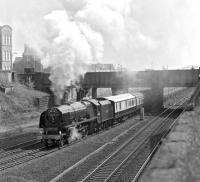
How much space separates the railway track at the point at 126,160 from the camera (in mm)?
15820

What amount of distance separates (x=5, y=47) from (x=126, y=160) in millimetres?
52928

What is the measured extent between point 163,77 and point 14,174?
127ft

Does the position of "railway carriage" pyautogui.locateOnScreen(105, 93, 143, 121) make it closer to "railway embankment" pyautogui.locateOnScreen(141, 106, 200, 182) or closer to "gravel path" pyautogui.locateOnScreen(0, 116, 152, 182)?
"gravel path" pyautogui.locateOnScreen(0, 116, 152, 182)

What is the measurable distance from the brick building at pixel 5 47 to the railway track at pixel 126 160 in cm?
4353

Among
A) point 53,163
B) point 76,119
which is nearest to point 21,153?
point 53,163

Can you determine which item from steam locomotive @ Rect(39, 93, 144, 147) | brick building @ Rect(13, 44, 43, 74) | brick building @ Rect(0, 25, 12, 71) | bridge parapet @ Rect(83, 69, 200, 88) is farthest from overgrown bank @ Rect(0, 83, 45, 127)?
brick building @ Rect(13, 44, 43, 74)

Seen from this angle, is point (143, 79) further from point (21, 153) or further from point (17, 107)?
point (21, 153)

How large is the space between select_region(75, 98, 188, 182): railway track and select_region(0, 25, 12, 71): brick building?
43.5 metres

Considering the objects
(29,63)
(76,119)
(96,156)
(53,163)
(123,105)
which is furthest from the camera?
(29,63)

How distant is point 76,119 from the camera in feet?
81.5

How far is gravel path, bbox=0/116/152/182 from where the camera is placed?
1606 cm

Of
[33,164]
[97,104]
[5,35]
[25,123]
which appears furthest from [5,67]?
[33,164]

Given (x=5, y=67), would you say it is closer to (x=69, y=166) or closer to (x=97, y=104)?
(x=97, y=104)

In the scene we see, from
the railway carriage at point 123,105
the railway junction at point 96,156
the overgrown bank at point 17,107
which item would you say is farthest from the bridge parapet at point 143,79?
the railway junction at point 96,156
